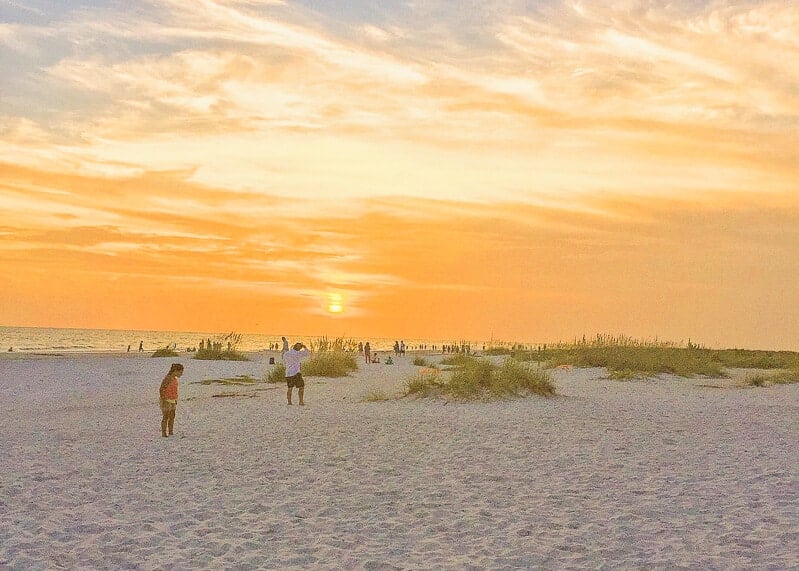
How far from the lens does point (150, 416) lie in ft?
64.8

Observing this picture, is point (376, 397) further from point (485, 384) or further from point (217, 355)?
point (217, 355)

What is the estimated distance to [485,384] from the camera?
21391 mm

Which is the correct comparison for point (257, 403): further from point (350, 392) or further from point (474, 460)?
point (474, 460)

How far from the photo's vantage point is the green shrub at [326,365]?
3394 centimetres

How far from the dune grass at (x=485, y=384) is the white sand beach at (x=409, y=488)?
0.99 metres

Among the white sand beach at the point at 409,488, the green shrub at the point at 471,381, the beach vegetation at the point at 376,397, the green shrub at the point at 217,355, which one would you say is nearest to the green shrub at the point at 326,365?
the beach vegetation at the point at 376,397

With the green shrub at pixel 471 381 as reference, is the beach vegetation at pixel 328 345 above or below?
above

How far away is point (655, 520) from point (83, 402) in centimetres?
2056

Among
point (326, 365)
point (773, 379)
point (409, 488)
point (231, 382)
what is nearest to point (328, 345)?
point (326, 365)

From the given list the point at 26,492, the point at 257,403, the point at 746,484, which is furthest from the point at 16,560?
the point at 257,403

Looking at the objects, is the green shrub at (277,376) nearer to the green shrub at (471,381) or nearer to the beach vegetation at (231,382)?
the beach vegetation at (231,382)

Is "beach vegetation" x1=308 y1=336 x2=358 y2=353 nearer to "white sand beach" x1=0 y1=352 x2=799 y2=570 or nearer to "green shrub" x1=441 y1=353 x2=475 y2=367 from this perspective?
"green shrub" x1=441 y1=353 x2=475 y2=367

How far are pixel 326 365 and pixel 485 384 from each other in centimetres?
1400

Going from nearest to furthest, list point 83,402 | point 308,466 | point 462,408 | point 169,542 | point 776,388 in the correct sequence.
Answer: point 169,542, point 308,466, point 462,408, point 83,402, point 776,388
